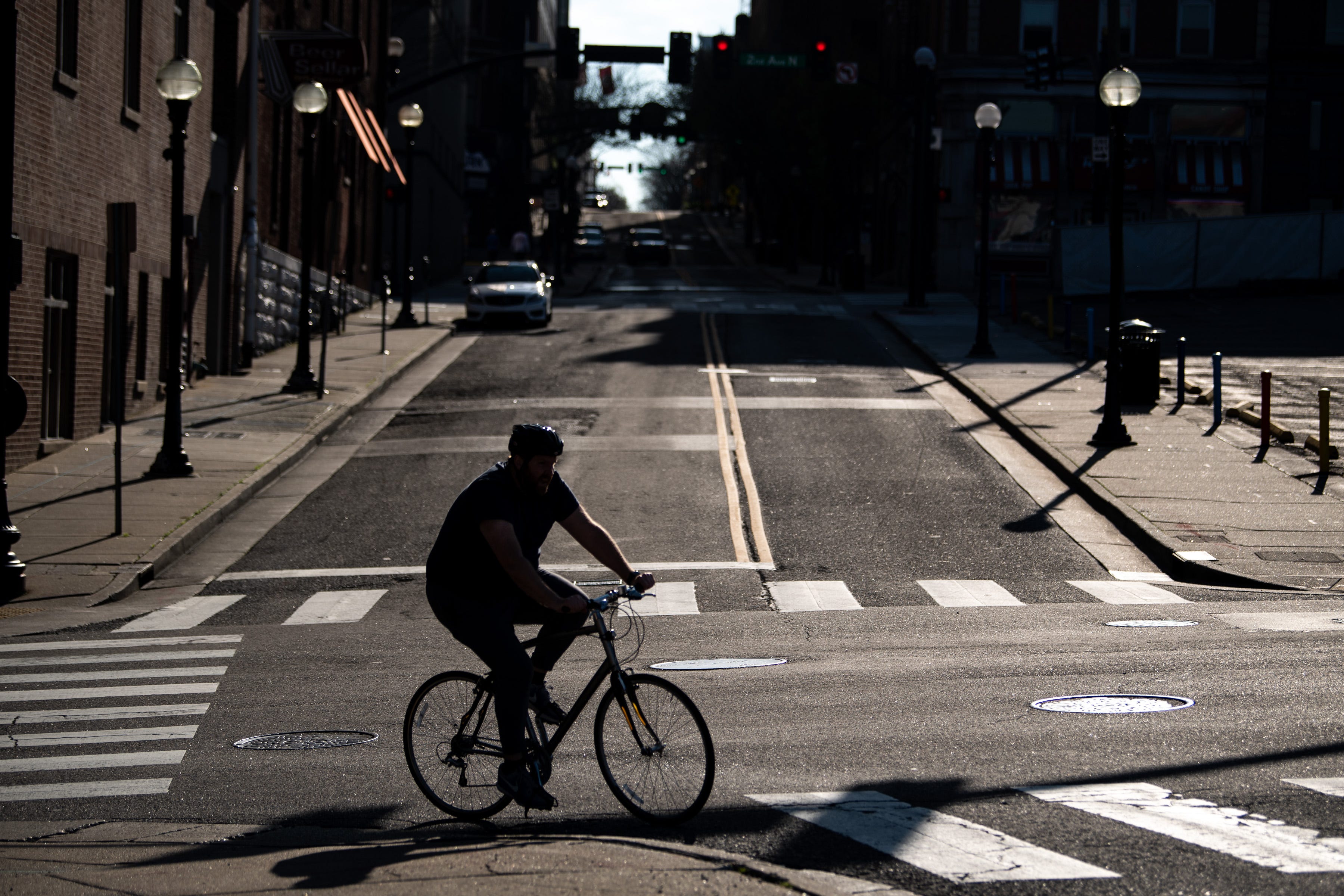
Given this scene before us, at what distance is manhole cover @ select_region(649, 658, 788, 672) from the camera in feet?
35.3

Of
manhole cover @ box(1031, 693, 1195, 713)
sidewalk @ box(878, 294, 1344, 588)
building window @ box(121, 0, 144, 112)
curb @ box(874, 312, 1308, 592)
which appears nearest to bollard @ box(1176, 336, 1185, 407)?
sidewalk @ box(878, 294, 1344, 588)

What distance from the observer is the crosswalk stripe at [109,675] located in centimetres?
1060

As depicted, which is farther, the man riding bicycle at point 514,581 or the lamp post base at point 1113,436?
the lamp post base at point 1113,436

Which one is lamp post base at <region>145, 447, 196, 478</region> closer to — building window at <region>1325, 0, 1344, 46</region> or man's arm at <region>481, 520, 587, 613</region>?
man's arm at <region>481, 520, 587, 613</region>

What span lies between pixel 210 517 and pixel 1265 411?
14071 millimetres

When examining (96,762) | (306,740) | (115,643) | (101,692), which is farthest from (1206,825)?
(115,643)

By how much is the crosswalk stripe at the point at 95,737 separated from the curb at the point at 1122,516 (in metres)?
9.83

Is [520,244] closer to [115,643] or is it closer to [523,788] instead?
[115,643]

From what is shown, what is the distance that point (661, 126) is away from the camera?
88.5 meters

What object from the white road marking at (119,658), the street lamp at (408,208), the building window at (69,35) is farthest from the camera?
the street lamp at (408,208)

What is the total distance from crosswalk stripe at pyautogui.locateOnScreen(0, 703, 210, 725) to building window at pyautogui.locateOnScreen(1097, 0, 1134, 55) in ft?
169

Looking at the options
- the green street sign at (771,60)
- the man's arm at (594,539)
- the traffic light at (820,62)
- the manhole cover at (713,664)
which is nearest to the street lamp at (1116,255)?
the manhole cover at (713,664)

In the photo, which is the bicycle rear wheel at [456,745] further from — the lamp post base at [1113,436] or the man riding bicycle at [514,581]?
the lamp post base at [1113,436]

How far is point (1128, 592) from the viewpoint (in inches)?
564
